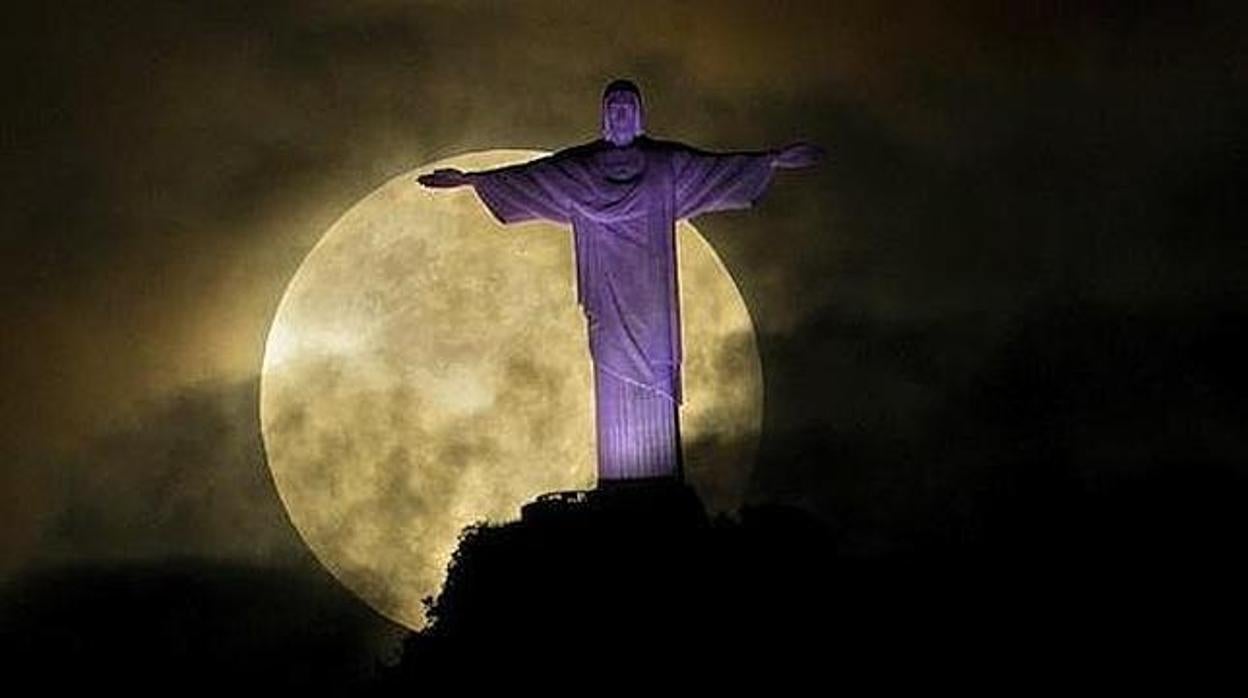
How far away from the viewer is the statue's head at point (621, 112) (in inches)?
831

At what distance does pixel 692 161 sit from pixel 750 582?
4531mm

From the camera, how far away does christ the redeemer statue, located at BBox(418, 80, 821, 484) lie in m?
20.9

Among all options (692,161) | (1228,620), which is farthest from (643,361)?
(1228,620)

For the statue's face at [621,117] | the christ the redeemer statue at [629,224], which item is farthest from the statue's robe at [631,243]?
the statue's face at [621,117]

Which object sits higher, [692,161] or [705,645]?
[692,161]

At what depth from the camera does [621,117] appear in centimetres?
2116

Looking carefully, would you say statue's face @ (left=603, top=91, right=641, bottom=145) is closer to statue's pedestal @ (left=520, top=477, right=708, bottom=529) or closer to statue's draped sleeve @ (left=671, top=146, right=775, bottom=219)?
statue's draped sleeve @ (left=671, top=146, right=775, bottom=219)

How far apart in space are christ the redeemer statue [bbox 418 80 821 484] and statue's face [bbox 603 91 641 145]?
1cm

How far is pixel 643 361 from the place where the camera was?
20.9 metres

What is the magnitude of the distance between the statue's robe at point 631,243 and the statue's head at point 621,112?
127 millimetres

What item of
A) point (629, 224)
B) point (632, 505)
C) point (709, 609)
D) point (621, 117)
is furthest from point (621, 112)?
point (709, 609)

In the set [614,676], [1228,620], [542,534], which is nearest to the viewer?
[614,676]

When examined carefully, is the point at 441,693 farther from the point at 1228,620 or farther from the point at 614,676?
the point at 1228,620

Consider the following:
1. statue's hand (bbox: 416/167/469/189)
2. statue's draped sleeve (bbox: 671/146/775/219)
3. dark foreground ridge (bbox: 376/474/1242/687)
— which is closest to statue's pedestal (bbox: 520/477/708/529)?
dark foreground ridge (bbox: 376/474/1242/687)
